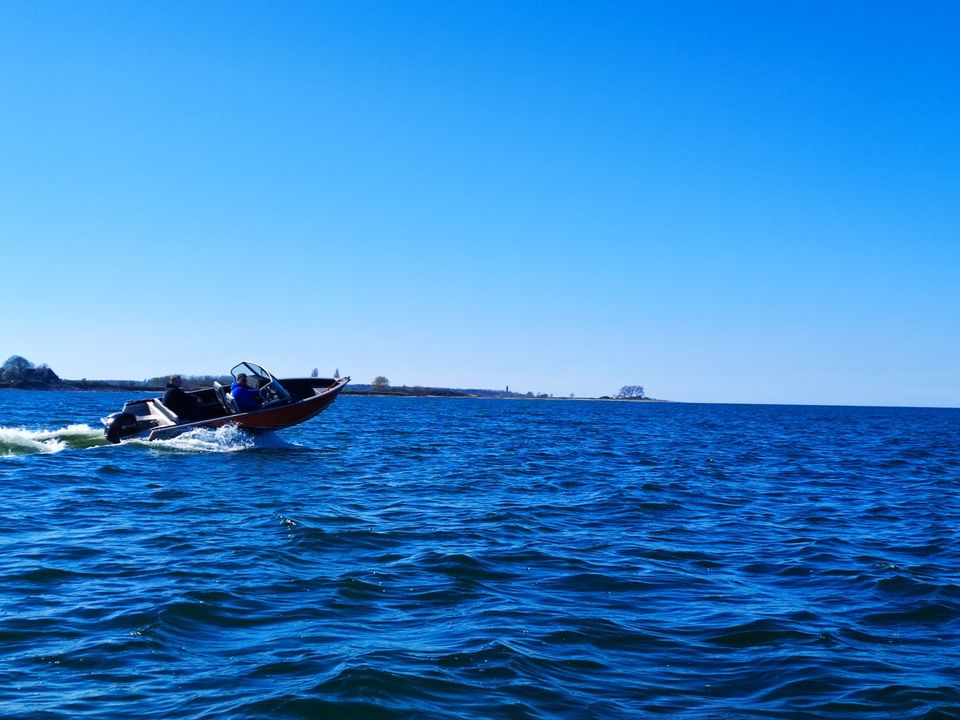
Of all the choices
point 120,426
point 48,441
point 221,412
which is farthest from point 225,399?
point 48,441

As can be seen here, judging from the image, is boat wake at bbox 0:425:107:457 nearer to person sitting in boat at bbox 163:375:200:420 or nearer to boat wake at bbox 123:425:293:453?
boat wake at bbox 123:425:293:453

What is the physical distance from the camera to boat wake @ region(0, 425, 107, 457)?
80.8ft

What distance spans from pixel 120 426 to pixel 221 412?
319 cm

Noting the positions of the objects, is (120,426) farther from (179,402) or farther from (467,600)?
(467,600)

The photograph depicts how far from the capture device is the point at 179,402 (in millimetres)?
27266

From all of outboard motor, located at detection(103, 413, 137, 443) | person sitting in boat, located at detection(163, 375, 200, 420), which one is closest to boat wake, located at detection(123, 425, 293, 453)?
outboard motor, located at detection(103, 413, 137, 443)

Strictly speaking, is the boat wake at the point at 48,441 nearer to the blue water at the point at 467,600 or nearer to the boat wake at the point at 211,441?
the boat wake at the point at 211,441

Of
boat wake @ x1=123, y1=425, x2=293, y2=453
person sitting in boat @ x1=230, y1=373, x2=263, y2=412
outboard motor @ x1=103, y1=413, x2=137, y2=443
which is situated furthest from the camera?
Answer: person sitting in boat @ x1=230, y1=373, x2=263, y2=412

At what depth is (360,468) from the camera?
2245 cm

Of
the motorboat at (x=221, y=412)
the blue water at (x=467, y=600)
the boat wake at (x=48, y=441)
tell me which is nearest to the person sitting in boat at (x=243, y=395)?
the motorboat at (x=221, y=412)

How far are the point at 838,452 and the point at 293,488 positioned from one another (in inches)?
995

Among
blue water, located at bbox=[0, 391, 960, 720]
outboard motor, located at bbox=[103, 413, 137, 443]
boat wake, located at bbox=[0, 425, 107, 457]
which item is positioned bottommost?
blue water, located at bbox=[0, 391, 960, 720]

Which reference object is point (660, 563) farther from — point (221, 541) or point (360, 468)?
point (360, 468)

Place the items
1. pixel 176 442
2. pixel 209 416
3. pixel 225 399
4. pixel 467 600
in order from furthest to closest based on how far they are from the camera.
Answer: pixel 209 416 → pixel 225 399 → pixel 176 442 → pixel 467 600
